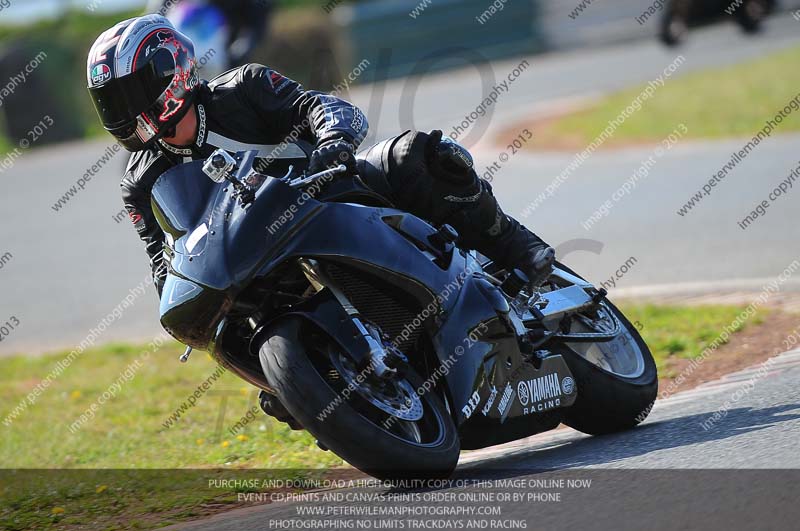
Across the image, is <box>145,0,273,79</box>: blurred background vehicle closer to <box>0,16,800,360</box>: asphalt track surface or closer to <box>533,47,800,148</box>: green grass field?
<box>0,16,800,360</box>: asphalt track surface

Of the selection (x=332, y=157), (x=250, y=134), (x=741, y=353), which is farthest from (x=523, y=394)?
(x=741, y=353)

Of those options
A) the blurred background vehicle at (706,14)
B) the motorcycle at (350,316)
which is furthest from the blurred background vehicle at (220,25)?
the motorcycle at (350,316)

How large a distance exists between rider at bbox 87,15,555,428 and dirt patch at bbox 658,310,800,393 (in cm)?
174

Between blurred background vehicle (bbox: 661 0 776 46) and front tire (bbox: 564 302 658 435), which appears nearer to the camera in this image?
front tire (bbox: 564 302 658 435)

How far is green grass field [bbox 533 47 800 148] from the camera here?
622 inches

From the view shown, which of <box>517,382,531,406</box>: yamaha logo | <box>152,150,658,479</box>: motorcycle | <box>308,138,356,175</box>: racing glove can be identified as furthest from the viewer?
<box>517,382,531,406</box>: yamaha logo

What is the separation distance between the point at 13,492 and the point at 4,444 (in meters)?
1.84

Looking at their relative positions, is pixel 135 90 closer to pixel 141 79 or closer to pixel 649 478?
pixel 141 79

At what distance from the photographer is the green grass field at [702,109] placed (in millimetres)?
15789

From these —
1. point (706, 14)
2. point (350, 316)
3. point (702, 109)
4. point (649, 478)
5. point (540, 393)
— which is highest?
point (350, 316)

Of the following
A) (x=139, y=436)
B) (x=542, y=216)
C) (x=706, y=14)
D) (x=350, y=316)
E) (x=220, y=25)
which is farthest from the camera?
(x=706, y=14)

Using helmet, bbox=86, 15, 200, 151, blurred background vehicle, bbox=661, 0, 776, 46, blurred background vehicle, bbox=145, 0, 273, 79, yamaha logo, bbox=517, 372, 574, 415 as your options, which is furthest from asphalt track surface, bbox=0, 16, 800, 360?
blurred background vehicle, bbox=145, 0, 273, 79

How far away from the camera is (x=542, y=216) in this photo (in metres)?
12.5

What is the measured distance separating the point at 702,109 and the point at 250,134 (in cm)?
1321
